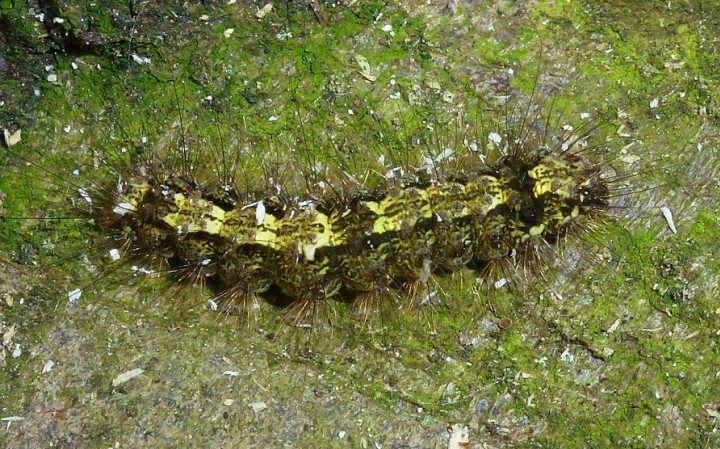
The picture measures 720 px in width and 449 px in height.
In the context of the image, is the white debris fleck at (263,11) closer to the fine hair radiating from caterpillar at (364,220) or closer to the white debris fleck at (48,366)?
the fine hair radiating from caterpillar at (364,220)

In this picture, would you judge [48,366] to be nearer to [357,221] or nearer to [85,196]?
[85,196]

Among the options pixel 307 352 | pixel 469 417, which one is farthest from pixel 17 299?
pixel 469 417

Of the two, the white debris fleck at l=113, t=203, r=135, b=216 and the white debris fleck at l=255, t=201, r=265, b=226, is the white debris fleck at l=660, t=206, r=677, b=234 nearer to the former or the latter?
the white debris fleck at l=255, t=201, r=265, b=226

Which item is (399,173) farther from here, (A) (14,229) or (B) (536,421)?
(A) (14,229)

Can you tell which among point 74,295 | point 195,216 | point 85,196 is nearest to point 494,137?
point 195,216

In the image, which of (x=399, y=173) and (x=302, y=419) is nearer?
(x=302, y=419)

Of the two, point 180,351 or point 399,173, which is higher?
point 399,173

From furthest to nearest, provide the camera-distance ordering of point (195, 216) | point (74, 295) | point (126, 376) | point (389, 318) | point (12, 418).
→ 1. point (389, 318)
2. point (195, 216)
3. point (74, 295)
4. point (126, 376)
5. point (12, 418)

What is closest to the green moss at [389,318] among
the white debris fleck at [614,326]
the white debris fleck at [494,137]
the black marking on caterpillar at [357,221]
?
the white debris fleck at [614,326]
